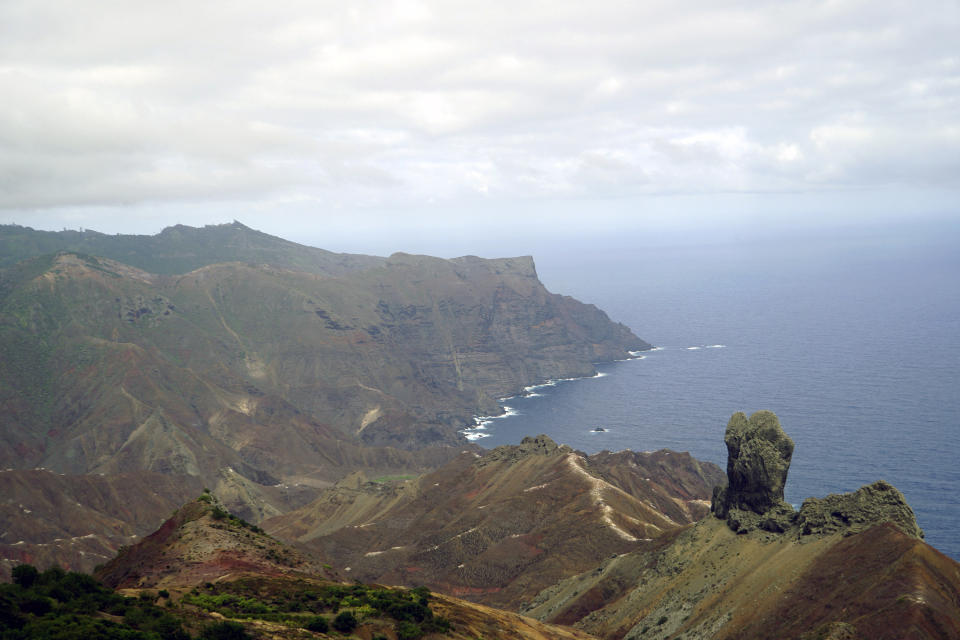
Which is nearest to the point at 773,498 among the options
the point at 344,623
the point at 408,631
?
the point at 408,631

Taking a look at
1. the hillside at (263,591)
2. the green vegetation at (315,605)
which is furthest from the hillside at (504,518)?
the green vegetation at (315,605)

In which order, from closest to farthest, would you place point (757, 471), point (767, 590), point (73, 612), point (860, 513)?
1. point (73, 612)
2. point (767, 590)
3. point (860, 513)
4. point (757, 471)

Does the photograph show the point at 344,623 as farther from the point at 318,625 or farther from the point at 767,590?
the point at 767,590

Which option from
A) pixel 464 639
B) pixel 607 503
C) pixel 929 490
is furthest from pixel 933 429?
pixel 464 639

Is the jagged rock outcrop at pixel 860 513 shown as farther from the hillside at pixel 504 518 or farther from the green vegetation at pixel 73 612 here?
the green vegetation at pixel 73 612

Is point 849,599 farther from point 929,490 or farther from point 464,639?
point 929,490
